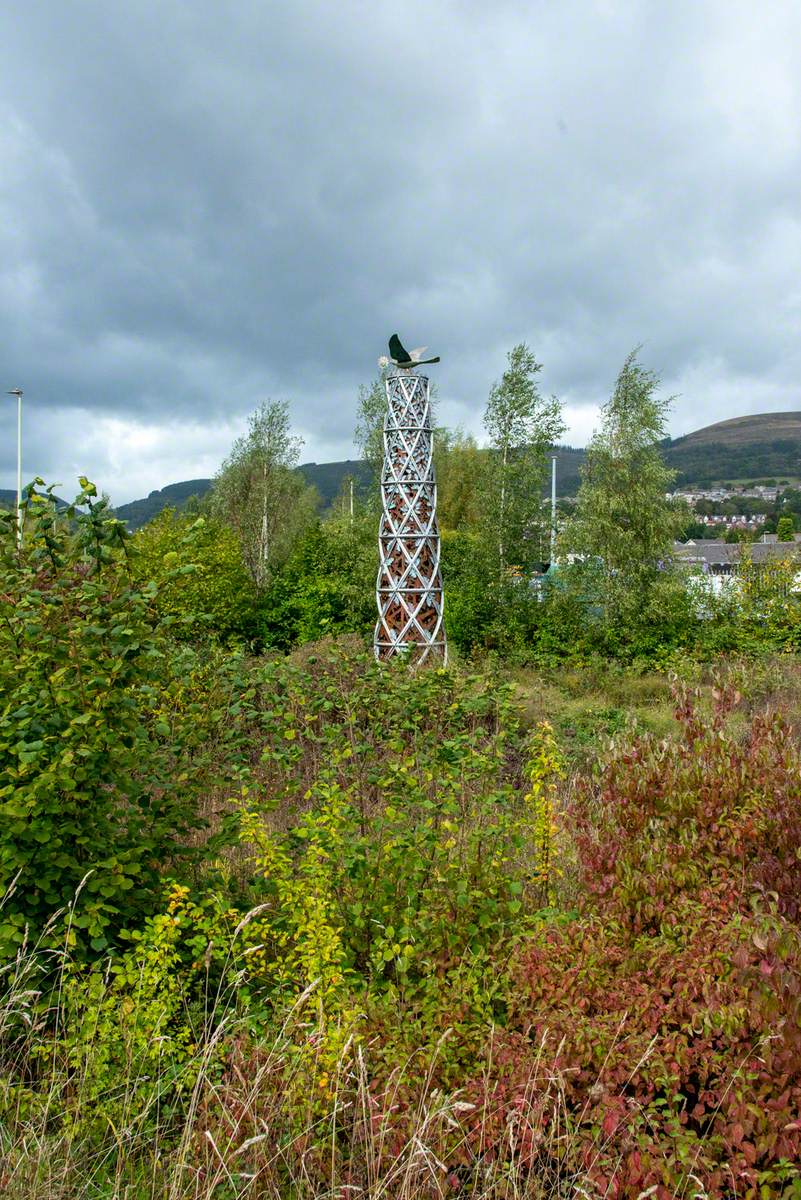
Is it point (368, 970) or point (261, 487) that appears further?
point (261, 487)

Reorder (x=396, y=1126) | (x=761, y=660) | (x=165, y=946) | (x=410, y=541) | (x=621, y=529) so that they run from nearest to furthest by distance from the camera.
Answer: (x=396, y=1126) < (x=165, y=946) < (x=410, y=541) < (x=761, y=660) < (x=621, y=529)

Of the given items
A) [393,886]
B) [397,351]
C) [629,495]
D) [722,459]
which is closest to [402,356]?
[397,351]

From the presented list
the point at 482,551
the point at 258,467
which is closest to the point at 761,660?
the point at 482,551

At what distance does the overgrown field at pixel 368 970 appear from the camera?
7.70 feet

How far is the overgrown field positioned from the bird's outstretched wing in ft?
26.7

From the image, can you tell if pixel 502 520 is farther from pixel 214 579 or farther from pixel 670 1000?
pixel 670 1000

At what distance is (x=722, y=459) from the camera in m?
136

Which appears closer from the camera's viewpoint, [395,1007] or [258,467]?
[395,1007]

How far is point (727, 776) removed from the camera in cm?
358

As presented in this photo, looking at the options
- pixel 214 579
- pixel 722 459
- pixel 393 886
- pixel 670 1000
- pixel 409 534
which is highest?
pixel 722 459

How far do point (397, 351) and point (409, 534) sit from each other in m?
2.36

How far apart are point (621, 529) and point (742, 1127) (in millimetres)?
12599

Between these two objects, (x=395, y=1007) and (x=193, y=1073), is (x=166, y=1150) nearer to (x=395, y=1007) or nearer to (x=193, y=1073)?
(x=193, y=1073)

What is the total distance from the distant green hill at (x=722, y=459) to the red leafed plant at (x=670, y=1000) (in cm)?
10128
